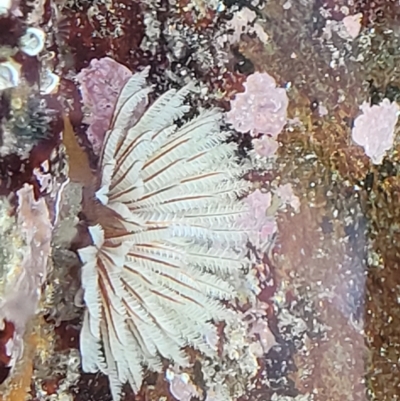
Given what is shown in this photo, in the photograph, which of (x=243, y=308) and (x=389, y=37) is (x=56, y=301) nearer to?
(x=243, y=308)

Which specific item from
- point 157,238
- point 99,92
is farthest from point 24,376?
point 99,92

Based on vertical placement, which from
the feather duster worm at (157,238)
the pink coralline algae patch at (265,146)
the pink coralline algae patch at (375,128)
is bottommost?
the feather duster worm at (157,238)

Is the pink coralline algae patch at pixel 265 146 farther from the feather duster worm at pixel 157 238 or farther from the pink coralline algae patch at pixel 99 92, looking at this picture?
the pink coralline algae patch at pixel 99 92

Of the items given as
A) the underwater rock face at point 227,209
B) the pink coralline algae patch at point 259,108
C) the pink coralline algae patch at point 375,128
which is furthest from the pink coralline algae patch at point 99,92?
the pink coralline algae patch at point 375,128

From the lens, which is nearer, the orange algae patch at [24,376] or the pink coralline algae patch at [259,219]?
the orange algae patch at [24,376]

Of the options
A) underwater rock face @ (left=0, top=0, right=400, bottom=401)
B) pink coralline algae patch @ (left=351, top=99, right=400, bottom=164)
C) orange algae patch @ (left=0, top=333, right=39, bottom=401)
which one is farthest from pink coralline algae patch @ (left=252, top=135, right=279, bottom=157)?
orange algae patch @ (left=0, top=333, right=39, bottom=401)
